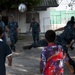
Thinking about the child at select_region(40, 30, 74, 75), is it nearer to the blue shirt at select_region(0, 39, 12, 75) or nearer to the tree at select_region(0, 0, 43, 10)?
the blue shirt at select_region(0, 39, 12, 75)

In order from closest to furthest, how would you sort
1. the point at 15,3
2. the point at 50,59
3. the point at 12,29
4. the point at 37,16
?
1. the point at 50,59
2. the point at 12,29
3. the point at 15,3
4. the point at 37,16

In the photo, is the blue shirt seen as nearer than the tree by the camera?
Yes

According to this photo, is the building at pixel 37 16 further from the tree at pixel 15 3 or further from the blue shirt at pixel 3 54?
the blue shirt at pixel 3 54

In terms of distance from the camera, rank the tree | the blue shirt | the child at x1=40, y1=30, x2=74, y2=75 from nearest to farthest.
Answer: the child at x1=40, y1=30, x2=74, y2=75, the blue shirt, the tree

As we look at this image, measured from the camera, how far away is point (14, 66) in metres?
10.1

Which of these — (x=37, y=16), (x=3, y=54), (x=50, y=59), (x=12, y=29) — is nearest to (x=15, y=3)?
(x=37, y=16)

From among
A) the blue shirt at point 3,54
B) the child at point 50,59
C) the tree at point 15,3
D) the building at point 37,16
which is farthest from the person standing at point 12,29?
the building at point 37,16

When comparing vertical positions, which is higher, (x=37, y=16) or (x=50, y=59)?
(x=37, y=16)

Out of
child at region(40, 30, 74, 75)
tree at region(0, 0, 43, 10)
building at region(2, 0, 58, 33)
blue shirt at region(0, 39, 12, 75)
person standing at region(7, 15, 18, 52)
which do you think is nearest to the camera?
child at region(40, 30, 74, 75)

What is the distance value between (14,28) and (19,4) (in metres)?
11.8

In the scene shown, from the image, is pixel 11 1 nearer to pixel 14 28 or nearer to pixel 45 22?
pixel 45 22

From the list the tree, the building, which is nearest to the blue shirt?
the tree

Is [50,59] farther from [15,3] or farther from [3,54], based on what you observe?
[15,3]

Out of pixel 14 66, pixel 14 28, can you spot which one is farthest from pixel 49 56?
pixel 14 28
